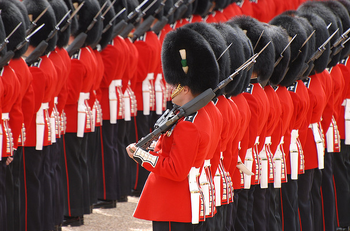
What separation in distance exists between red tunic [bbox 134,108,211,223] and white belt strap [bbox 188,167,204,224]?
0.02 m

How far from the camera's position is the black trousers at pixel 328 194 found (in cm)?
540

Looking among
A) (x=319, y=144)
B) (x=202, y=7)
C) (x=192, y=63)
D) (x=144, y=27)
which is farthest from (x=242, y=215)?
(x=202, y=7)

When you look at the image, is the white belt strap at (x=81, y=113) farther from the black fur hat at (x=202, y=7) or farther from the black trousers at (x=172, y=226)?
the black fur hat at (x=202, y=7)

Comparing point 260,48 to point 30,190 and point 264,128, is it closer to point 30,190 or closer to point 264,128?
point 264,128

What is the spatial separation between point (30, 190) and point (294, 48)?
6.84ft

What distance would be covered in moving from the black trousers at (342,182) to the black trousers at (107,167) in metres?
1.87

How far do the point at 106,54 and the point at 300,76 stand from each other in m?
1.73

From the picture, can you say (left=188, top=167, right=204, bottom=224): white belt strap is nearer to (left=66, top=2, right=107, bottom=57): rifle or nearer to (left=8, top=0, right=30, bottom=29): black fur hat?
(left=8, top=0, right=30, bottom=29): black fur hat

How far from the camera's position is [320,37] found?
512 centimetres

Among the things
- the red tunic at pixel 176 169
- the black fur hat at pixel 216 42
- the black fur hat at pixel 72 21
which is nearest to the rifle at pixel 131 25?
the black fur hat at pixel 72 21

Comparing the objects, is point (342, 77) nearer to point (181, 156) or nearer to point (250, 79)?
point (250, 79)

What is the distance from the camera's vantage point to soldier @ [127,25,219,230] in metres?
3.33

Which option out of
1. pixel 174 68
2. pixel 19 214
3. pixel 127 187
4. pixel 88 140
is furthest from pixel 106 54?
pixel 174 68

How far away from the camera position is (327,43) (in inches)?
202
